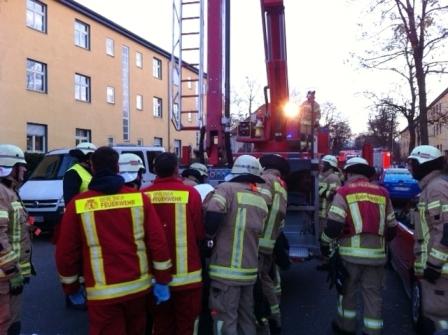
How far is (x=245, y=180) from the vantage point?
433 cm

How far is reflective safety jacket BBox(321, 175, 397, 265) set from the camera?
488 cm

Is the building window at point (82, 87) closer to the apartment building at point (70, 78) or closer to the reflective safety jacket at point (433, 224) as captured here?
the apartment building at point (70, 78)

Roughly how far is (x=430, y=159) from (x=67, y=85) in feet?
76.9

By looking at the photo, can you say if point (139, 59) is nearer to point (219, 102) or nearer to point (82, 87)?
point (82, 87)

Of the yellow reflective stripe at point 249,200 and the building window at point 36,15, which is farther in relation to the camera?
the building window at point 36,15

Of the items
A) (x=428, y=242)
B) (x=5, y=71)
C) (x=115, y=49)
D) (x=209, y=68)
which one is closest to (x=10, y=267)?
(x=428, y=242)

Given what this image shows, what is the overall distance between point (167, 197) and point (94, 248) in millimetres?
822

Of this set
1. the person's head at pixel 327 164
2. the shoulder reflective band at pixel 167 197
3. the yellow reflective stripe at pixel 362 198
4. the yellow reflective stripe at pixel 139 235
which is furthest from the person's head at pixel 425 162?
the person's head at pixel 327 164

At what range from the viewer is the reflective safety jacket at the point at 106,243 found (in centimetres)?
341

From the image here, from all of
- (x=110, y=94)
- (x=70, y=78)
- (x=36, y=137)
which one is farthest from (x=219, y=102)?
(x=110, y=94)

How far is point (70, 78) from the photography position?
25641mm

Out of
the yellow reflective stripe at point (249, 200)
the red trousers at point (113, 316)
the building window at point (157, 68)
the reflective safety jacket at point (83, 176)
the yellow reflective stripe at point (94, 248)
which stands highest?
the building window at point (157, 68)

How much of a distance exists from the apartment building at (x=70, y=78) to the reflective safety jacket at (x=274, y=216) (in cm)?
1860

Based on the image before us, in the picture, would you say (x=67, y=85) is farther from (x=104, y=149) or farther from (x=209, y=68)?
(x=104, y=149)
